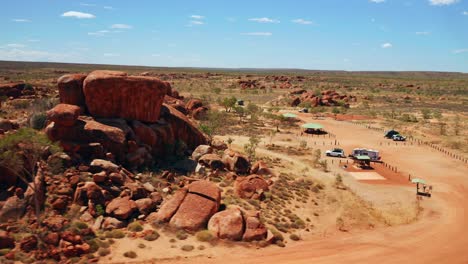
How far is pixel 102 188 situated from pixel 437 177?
35585 millimetres

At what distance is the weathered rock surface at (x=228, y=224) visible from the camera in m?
23.2

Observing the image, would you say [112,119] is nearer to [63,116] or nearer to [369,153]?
[63,116]

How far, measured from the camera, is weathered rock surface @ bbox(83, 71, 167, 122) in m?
31.6

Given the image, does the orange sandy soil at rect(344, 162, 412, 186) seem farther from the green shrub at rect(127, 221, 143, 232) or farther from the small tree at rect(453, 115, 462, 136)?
the small tree at rect(453, 115, 462, 136)

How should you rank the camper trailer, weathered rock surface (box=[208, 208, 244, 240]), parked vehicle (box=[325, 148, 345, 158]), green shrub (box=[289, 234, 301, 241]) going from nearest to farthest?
Answer: weathered rock surface (box=[208, 208, 244, 240]) < green shrub (box=[289, 234, 301, 241]) < the camper trailer < parked vehicle (box=[325, 148, 345, 158])

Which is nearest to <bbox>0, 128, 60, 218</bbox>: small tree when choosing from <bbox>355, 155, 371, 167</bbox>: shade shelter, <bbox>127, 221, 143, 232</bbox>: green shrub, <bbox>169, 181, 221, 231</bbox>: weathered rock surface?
<bbox>127, 221, 143, 232</bbox>: green shrub

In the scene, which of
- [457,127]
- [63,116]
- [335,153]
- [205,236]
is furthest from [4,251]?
[457,127]

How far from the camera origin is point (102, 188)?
83.4ft

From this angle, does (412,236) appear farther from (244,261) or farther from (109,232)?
(109,232)

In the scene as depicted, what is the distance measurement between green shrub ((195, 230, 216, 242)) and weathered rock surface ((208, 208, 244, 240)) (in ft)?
1.42

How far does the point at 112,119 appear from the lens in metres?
32.2

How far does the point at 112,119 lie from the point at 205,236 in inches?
590

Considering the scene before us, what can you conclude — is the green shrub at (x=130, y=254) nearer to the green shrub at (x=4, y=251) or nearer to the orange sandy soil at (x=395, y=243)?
the orange sandy soil at (x=395, y=243)

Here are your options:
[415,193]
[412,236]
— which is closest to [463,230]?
[412,236]
